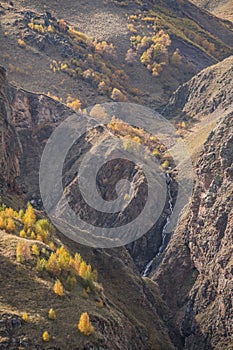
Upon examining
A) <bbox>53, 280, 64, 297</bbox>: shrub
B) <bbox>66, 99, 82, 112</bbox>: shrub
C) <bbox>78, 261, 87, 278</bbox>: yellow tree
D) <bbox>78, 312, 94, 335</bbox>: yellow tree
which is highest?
<bbox>78, 312, 94, 335</bbox>: yellow tree

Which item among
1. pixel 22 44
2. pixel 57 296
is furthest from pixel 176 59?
pixel 57 296

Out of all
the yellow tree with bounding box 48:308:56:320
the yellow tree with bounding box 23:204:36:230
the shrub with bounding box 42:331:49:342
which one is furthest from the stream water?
the shrub with bounding box 42:331:49:342

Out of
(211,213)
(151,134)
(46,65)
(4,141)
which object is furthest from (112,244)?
(46,65)

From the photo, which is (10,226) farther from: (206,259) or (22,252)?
(206,259)

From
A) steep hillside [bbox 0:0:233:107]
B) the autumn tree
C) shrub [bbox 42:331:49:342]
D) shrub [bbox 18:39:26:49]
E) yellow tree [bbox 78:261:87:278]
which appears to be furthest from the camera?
the autumn tree

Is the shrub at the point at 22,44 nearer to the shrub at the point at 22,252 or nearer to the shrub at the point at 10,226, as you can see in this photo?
the shrub at the point at 10,226

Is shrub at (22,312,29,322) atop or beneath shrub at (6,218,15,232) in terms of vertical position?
atop

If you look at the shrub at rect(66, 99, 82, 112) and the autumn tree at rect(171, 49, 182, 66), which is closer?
the shrub at rect(66, 99, 82, 112)

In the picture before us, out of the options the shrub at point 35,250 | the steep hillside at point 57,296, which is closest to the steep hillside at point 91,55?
the steep hillside at point 57,296

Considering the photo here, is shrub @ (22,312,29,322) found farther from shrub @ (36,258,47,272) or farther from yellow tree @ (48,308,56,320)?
shrub @ (36,258,47,272)
